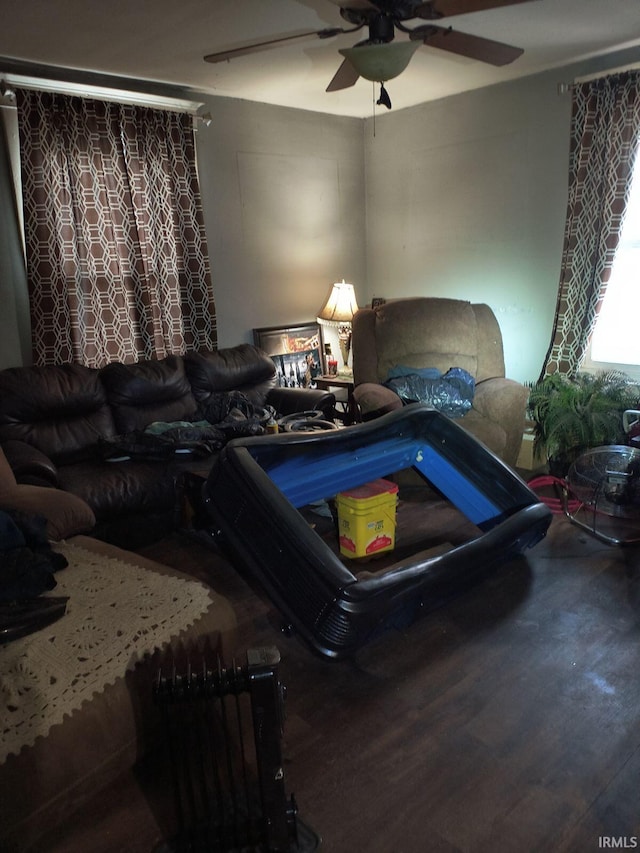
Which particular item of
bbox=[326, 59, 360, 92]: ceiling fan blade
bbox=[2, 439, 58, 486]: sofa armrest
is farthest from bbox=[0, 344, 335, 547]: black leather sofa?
bbox=[326, 59, 360, 92]: ceiling fan blade

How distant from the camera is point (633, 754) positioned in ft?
5.65

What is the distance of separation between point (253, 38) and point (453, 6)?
1479 millimetres

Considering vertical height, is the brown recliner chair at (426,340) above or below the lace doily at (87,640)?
above

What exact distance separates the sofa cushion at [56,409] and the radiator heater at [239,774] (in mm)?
2159

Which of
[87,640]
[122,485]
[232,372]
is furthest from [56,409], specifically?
[87,640]

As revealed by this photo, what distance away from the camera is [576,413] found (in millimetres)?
3568

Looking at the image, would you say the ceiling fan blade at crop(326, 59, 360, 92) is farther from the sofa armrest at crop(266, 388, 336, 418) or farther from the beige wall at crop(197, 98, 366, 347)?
the sofa armrest at crop(266, 388, 336, 418)

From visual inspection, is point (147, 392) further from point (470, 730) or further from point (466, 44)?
point (470, 730)

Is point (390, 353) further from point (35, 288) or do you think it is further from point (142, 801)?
point (142, 801)

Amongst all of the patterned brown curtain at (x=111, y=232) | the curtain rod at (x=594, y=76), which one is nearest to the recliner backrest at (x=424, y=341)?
the patterned brown curtain at (x=111, y=232)

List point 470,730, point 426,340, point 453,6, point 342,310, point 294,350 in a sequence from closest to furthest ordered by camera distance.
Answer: point 470,730 → point 453,6 → point 426,340 → point 342,310 → point 294,350

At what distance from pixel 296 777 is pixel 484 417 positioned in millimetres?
2507

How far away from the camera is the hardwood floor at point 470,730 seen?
4.98 ft

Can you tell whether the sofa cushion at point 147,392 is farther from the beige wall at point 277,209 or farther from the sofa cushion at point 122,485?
the beige wall at point 277,209
